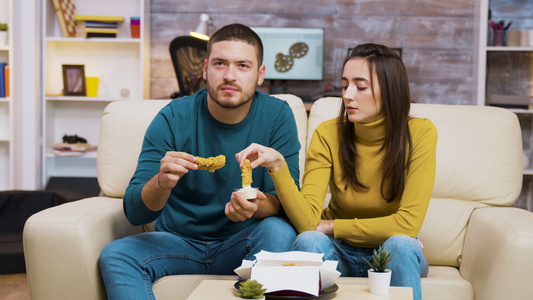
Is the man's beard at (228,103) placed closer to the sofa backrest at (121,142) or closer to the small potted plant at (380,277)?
the sofa backrest at (121,142)

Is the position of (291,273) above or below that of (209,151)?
below

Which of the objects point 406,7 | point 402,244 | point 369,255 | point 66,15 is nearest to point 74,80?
point 66,15

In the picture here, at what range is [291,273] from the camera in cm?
131

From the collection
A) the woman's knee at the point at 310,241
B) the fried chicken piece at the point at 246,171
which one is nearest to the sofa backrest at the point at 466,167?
the woman's knee at the point at 310,241

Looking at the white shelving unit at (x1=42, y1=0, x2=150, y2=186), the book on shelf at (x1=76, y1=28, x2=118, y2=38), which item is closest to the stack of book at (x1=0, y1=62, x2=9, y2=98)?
the white shelving unit at (x1=42, y1=0, x2=150, y2=186)

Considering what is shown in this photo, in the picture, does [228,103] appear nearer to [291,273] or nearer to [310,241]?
[310,241]

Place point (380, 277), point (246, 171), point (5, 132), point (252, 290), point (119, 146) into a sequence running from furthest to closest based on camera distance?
point (5, 132)
point (119, 146)
point (246, 171)
point (380, 277)
point (252, 290)

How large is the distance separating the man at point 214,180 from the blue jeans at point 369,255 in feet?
0.27

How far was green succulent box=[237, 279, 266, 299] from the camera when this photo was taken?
4.00ft

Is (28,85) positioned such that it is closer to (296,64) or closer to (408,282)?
(296,64)

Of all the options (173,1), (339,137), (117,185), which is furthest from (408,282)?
(173,1)

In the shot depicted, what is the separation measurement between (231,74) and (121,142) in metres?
0.63

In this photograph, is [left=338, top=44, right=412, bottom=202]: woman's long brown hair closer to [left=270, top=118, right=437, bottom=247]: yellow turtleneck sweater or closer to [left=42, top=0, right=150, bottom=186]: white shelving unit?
[left=270, top=118, right=437, bottom=247]: yellow turtleneck sweater

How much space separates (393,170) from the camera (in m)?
1.83
